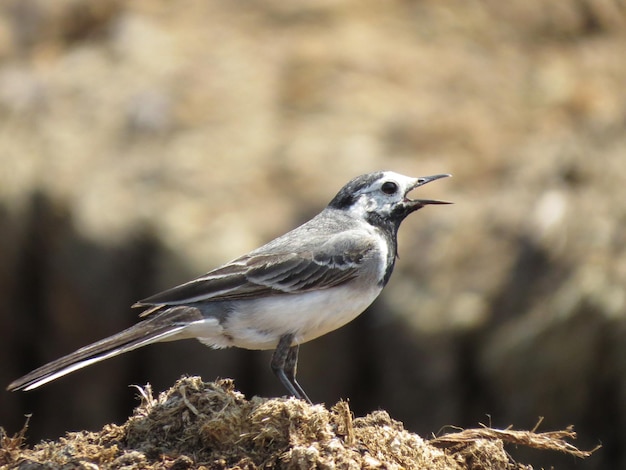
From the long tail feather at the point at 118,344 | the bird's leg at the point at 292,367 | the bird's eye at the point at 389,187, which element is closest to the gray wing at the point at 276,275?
the long tail feather at the point at 118,344

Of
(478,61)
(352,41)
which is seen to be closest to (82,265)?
(352,41)

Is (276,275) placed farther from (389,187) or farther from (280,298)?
(389,187)

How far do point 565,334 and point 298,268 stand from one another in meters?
6.06

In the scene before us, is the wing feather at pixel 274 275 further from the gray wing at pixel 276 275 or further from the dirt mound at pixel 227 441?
the dirt mound at pixel 227 441

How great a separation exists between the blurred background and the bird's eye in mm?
4542

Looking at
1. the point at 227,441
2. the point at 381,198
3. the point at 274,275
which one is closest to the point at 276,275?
the point at 274,275

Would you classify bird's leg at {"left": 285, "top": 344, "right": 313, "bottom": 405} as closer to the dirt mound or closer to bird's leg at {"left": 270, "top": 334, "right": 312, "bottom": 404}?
bird's leg at {"left": 270, "top": 334, "right": 312, "bottom": 404}

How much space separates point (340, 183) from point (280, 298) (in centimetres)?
877

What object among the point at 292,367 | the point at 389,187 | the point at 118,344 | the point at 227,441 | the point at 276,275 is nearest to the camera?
the point at 227,441

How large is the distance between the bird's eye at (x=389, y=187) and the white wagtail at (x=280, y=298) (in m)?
0.55

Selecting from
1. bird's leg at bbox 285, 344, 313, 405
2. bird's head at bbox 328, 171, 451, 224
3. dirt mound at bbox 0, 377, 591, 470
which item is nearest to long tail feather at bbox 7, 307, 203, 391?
dirt mound at bbox 0, 377, 591, 470

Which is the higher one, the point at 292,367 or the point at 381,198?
the point at 381,198

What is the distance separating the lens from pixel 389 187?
31.7 ft

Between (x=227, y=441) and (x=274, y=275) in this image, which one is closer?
(x=227, y=441)
